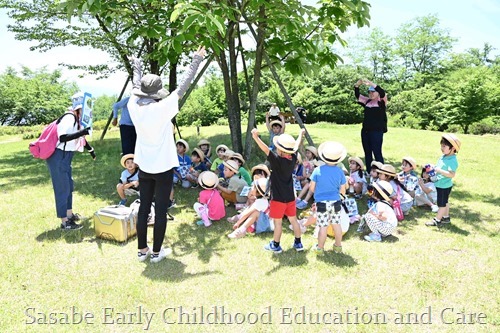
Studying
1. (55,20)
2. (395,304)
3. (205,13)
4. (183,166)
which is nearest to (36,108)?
(55,20)

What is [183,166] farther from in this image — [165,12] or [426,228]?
[426,228]

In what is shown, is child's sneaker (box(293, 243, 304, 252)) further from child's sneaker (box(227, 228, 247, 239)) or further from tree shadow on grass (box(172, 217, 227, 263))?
tree shadow on grass (box(172, 217, 227, 263))

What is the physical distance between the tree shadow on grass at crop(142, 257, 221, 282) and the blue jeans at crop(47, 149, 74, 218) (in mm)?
1902

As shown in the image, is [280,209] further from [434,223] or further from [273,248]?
[434,223]

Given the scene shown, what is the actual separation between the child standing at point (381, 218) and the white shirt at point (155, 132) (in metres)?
2.90

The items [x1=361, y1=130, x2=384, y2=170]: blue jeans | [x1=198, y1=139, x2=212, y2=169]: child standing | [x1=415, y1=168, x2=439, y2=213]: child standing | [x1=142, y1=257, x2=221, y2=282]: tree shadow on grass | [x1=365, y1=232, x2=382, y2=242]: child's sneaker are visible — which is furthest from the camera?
[x1=198, y1=139, x2=212, y2=169]: child standing

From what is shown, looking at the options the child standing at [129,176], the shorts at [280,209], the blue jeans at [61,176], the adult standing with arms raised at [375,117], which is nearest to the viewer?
the shorts at [280,209]

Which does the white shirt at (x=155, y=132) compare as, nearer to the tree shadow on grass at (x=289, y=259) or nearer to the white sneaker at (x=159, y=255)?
the white sneaker at (x=159, y=255)

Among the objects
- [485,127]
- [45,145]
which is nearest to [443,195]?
[45,145]

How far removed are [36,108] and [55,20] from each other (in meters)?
26.7

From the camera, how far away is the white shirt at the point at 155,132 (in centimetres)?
399

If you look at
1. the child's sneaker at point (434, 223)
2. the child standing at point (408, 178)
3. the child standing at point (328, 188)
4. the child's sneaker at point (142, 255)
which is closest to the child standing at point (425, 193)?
the child standing at point (408, 178)

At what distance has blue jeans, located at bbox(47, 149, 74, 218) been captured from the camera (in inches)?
210

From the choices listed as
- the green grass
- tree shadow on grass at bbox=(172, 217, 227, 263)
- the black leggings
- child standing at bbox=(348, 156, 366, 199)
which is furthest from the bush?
the black leggings
